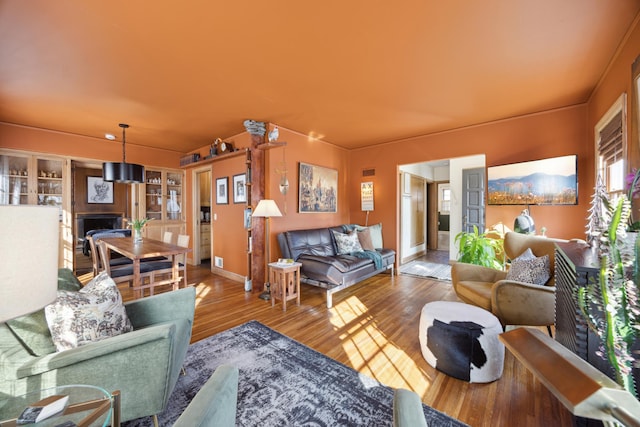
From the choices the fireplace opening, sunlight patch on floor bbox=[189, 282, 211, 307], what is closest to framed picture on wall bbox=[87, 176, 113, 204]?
the fireplace opening

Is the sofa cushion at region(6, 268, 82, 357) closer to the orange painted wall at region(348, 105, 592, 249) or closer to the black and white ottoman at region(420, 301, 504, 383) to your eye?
the black and white ottoman at region(420, 301, 504, 383)

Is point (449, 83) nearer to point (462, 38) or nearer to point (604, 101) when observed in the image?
point (462, 38)

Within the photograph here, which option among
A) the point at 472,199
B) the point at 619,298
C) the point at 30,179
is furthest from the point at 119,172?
the point at 472,199

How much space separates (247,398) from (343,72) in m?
2.85

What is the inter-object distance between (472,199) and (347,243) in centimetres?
332

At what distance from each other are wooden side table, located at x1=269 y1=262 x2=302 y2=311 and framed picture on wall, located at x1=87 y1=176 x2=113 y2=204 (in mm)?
5144

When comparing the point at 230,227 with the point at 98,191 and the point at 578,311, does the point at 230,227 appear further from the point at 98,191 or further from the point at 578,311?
the point at 578,311

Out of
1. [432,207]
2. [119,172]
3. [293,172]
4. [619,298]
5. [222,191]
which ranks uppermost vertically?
[293,172]

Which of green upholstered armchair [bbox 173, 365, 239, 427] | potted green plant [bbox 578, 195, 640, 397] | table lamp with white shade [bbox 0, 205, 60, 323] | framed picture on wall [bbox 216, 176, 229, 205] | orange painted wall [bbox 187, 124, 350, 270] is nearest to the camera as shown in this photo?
table lamp with white shade [bbox 0, 205, 60, 323]

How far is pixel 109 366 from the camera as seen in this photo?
3.92 ft

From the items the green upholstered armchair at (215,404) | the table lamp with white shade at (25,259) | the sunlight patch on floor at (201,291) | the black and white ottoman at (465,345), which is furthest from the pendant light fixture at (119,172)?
the black and white ottoman at (465,345)

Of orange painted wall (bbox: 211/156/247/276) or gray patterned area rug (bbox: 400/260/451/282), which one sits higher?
orange painted wall (bbox: 211/156/247/276)

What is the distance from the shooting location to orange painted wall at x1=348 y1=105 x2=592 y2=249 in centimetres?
329

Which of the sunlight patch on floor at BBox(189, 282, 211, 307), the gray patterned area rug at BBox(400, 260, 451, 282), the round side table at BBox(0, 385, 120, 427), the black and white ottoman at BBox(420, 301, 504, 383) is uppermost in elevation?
the round side table at BBox(0, 385, 120, 427)
